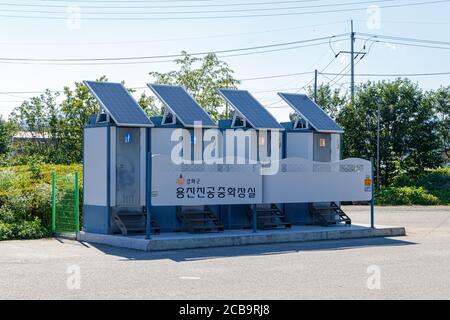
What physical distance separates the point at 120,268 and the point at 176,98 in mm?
7447

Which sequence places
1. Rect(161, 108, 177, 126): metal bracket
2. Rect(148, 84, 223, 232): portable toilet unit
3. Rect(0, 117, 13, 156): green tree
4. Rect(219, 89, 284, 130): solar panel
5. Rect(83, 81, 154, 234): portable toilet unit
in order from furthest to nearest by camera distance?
Rect(0, 117, 13, 156): green tree < Rect(219, 89, 284, 130): solar panel < Rect(161, 108, 177, 126): metal bracket < Rect(148, 84, 223, 232): portable toilet unit < Rect(83, 81, 154, 234): portable toilet unit

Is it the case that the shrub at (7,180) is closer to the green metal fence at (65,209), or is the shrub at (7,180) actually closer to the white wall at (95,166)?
the green metal fence at (65,209)

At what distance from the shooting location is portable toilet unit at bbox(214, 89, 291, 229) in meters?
19.2

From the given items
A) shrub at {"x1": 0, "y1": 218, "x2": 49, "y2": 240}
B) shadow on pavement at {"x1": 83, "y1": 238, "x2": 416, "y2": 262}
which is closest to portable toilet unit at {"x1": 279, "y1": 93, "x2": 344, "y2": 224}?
shadow on pavement at {"x1": 83, "y1": 238, "x2": 416, "y2": 262}

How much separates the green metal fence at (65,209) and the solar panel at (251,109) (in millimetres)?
4822

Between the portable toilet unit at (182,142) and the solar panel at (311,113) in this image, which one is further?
the solar panel at (311,113)

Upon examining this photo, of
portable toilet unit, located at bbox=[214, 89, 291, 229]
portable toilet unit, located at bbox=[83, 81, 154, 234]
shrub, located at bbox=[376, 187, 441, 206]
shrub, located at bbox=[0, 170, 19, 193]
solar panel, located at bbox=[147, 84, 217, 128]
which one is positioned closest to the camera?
portable toilet unit, located at bbox=[83, 81, 154, 234]

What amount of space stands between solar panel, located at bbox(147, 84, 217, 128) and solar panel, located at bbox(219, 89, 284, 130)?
123 cm

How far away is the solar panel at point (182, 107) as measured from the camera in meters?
18.4

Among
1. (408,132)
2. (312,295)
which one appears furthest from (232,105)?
(408,132)

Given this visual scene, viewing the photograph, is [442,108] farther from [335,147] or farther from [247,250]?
[247,250]

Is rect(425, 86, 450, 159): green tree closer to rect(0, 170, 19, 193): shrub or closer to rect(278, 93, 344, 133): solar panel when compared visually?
rect(278, 93, 344, 133): solar panel

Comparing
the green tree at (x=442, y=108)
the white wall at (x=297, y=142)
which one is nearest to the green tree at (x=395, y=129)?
the green tree at (x=442, y=108)
